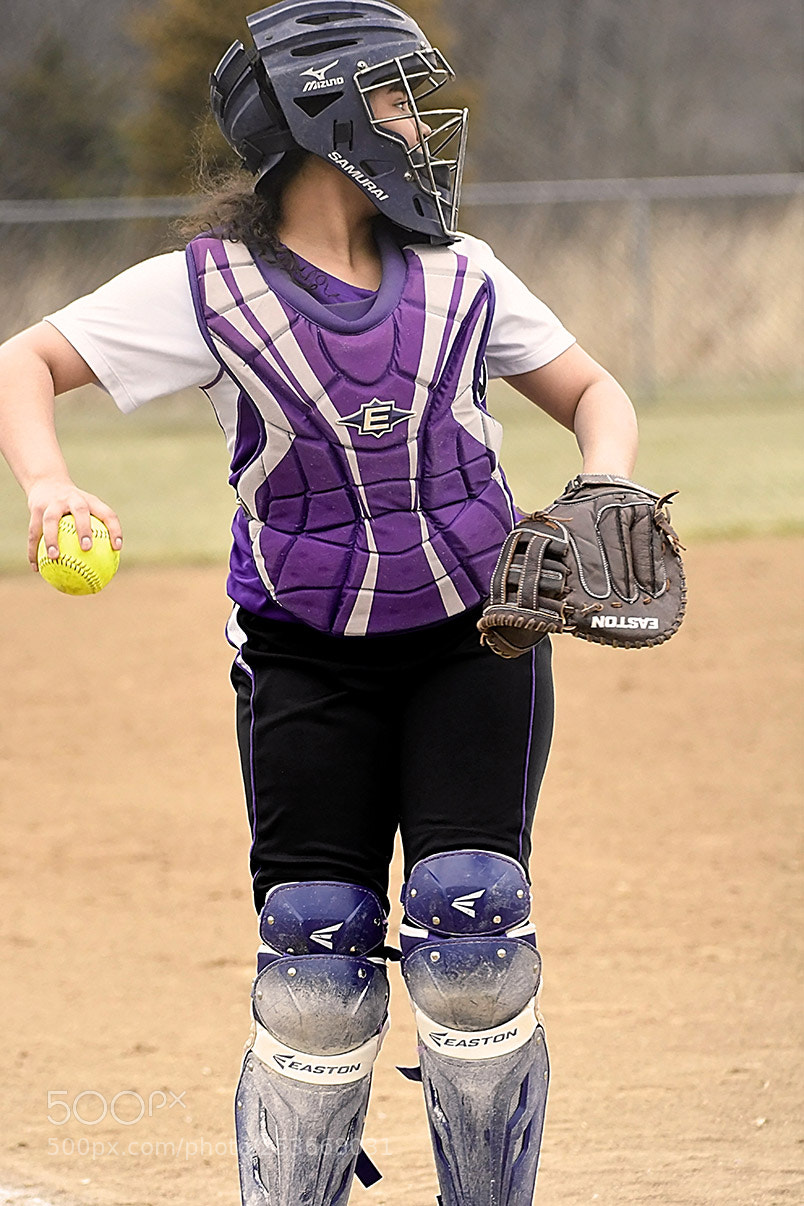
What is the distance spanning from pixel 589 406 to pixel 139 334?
66cm

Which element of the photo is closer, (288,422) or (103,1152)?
(288,422)

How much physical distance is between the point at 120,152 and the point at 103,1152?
20073mm

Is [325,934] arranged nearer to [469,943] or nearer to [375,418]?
[469,943]

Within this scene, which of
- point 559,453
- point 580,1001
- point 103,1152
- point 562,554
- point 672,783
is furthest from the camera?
point 559,453

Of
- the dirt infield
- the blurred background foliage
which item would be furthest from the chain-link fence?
the dirt infield

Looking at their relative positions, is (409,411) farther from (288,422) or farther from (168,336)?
(168,336)

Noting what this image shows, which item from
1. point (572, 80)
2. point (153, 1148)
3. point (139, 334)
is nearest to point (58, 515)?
point (139, 334)

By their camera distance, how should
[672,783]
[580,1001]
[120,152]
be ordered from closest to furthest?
1. [580,1001]
2. [672,783]
3. [120,152]

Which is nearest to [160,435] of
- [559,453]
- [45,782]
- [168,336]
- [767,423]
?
[559,453]

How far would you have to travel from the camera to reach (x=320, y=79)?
2.15 meters

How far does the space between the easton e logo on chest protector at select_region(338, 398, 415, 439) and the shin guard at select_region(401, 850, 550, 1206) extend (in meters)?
0.59

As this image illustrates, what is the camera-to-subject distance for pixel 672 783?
5.11 metres

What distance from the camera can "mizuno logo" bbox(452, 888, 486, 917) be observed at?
2098mm

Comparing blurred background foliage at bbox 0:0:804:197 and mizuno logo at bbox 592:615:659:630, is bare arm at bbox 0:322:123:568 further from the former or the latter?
blurred background foliage at bbox 0:0:804:197
